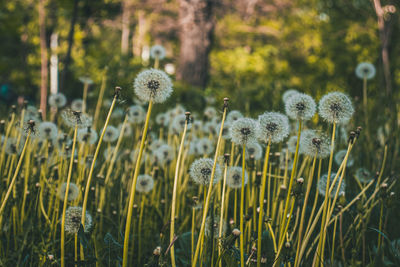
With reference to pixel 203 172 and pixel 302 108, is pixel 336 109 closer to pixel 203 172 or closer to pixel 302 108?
pixel 302 108

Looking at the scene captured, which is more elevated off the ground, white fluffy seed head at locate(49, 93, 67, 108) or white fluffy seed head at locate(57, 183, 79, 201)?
white fluffy seed head at locate(49, 93, 67, 108)

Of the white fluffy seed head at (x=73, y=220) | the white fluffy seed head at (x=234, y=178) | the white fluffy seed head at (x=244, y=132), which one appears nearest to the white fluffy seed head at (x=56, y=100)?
the white fluffy seed head at (x=73, y=220)

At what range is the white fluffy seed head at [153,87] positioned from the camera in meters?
1.13

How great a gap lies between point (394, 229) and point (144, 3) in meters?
10.3

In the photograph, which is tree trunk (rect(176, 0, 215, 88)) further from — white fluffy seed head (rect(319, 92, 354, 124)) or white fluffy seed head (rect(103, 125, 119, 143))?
white fluffy seed head (rect(319, 92, 354, 124))

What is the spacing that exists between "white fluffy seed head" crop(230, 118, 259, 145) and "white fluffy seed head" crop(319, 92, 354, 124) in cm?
29

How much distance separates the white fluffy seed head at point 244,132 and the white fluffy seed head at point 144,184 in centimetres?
67

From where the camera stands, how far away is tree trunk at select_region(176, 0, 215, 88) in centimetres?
590

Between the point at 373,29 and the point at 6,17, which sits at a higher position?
the point at 373,29

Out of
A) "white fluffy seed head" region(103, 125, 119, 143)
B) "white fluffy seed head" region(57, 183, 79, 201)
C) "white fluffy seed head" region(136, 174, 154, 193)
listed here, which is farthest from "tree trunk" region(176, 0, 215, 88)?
"white fluffy seed head" region(57, 183, 79, 201)

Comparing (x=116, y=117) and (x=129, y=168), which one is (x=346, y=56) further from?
(x=129, y=168)

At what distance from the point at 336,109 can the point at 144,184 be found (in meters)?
0.99

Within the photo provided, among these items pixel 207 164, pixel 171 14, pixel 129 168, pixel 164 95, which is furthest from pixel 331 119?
pixel 171 14

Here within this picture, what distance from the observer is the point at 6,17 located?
590cm
